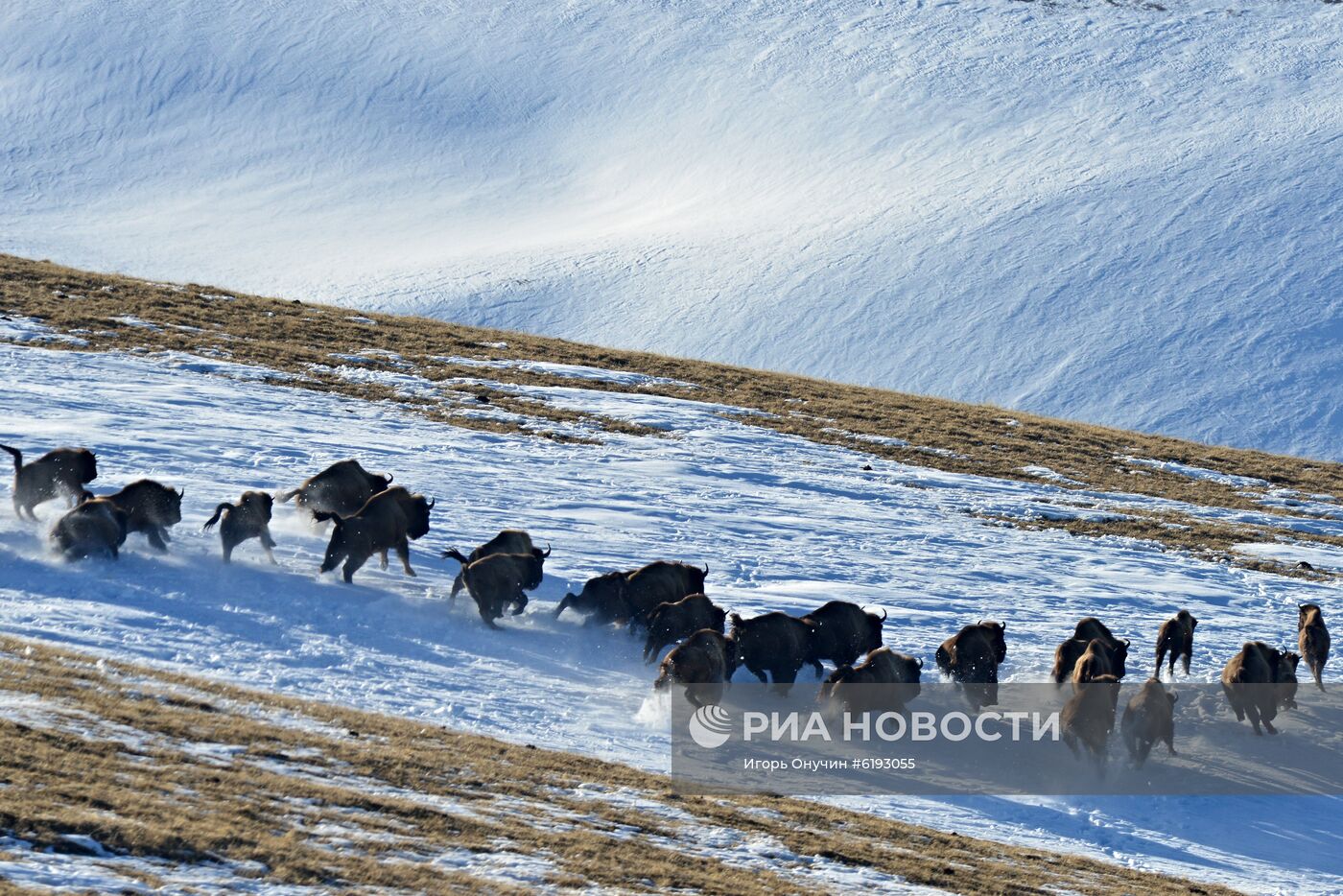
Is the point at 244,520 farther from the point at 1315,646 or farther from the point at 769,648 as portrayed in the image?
the point at 1315,646

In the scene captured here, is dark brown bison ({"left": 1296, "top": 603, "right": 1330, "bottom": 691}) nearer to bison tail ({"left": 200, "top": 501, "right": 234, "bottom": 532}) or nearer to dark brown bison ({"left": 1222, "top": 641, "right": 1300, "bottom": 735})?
dark brown bison ({"left": 1222, "top": 641, "right": 1300, "bottom": 735})

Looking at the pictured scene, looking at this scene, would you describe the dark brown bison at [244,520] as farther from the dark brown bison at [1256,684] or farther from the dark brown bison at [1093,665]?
A: the dark brown bison at [1256,684]

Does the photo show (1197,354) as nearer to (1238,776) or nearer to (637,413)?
(637,413)

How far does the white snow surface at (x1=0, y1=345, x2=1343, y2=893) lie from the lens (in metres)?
13.6

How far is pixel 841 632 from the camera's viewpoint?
52.4ft

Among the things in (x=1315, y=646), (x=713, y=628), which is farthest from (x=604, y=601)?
(x=1315, y=646)

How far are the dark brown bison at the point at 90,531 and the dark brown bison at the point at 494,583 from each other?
3.60 m

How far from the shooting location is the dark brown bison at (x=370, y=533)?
16.5 metres

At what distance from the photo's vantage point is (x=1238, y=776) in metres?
14.9

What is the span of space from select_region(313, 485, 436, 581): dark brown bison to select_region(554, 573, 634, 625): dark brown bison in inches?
84.9

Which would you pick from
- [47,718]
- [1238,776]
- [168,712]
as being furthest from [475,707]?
[1238,776]

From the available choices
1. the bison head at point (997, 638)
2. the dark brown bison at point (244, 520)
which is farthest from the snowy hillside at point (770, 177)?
the dark brown bison at point (244, 520)

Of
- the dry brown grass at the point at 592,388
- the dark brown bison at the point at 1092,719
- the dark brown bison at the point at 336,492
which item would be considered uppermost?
the dry brown grass at the point at 592,388

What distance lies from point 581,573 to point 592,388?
14.4 meters
